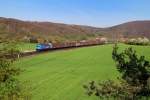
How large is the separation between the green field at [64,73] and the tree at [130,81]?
5220 mm

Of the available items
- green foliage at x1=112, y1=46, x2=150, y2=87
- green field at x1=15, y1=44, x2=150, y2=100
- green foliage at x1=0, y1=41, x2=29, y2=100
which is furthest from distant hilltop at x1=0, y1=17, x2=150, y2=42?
green foliage at x1=0, y1=41, x2=29, y2=100

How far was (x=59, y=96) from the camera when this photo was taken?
30.2m

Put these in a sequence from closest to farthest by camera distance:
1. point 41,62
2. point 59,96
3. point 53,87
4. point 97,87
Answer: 1. point 97,87
2. point 59,96
3. point 53,87
4. point 41,62

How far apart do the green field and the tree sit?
5.22 meters

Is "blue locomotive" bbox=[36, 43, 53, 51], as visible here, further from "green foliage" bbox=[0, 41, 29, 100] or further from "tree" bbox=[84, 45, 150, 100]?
"green foliage" bbox=[0, 41, 29, 100]

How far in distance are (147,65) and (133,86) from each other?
1143mm

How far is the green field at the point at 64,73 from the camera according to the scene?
102 ft

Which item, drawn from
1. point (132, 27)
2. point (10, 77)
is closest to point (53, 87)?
point (10, 77)

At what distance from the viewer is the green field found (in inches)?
1222

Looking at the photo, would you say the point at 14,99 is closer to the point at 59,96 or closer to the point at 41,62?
the point at 59,96

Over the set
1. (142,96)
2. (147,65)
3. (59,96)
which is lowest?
(59,96)

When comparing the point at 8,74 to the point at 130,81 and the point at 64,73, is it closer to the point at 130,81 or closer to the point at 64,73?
the point at 130,81

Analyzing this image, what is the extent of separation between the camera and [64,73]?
42.4m

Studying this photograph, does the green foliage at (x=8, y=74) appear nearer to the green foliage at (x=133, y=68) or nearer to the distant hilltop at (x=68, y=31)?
the green foliage at (x=133, y=68)
